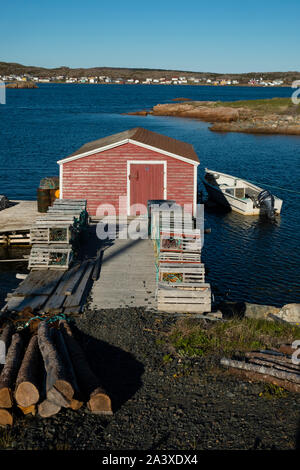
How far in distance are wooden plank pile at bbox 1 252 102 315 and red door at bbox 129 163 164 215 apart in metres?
7.28

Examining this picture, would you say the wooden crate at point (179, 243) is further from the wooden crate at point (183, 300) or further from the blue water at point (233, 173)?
the blue water at point (233, 173)

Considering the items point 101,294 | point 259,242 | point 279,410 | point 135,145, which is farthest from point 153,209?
point 279,410

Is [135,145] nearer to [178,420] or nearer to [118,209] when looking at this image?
[118,209]

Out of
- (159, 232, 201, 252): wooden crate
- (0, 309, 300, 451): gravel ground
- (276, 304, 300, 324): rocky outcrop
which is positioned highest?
(159, 232, 201, 252): wooden crate

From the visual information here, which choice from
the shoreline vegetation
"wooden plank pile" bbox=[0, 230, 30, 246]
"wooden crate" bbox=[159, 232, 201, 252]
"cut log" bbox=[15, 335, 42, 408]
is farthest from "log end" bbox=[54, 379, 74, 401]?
the shoreline vegetation

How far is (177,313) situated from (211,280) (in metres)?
7.13

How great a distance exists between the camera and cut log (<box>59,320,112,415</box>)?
8023 millimetres

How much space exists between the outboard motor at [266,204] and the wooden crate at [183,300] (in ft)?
56.8

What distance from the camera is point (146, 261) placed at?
1598 cm

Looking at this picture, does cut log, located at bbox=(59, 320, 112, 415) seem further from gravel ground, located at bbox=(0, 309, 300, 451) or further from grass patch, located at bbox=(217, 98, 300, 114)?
grass patch, located at bbox=(217, 98, 300, 114)

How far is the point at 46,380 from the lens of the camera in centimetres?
809

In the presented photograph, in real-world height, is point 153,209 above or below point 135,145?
below

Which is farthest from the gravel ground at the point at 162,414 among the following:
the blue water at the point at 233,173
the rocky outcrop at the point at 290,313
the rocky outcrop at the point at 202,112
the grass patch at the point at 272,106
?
the grass patch at the point at 272,106

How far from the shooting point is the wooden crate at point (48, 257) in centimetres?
1484
